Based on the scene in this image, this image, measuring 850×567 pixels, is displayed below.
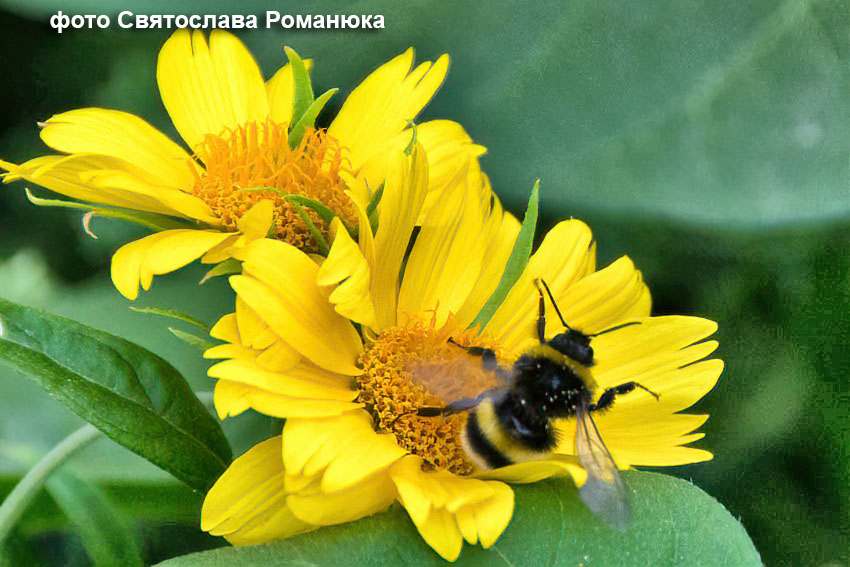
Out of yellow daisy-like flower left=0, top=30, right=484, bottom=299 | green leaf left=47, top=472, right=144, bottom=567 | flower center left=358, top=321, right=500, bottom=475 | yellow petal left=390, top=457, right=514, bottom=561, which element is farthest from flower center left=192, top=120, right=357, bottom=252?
green leaf left=47, top=472, right=144, bottom=567

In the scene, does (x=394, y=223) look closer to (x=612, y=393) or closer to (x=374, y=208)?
(x=374, y=208)

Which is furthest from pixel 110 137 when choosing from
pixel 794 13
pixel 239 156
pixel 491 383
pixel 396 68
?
pixel 794 13

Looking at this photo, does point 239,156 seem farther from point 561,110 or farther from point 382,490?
point 561,110

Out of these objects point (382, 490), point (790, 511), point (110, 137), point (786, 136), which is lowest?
point (790, 511)

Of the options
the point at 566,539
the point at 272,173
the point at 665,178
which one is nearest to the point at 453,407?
the point at 566,539

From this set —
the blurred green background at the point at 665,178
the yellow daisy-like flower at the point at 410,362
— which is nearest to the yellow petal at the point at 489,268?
the yellow daisy-like flower at the point at 410,362

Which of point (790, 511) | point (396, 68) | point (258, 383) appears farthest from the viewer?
point (790, 511)
